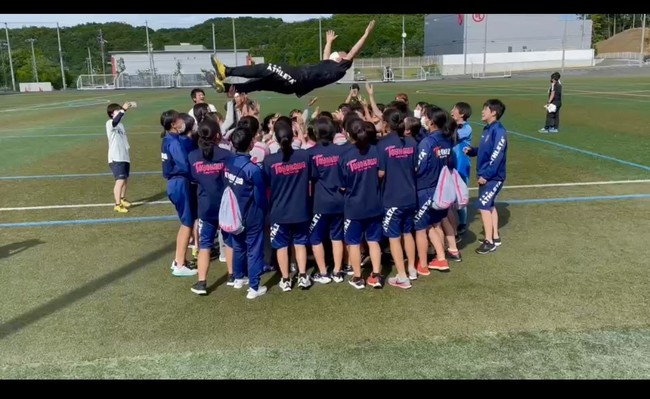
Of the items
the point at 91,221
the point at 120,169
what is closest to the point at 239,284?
the point at 91,221

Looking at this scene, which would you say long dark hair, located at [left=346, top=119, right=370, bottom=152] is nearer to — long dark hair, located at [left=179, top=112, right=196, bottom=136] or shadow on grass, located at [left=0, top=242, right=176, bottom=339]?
long dark hair, located at [left=179, top=112, right=196, bottom=136]

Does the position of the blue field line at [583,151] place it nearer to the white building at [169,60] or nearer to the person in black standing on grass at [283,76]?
the person in black standing on grass at [283,76]

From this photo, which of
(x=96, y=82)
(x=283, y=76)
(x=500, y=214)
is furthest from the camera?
(x=96, y=82)

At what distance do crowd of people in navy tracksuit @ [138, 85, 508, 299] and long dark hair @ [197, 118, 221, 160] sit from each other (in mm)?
10

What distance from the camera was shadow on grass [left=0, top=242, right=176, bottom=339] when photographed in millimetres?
4941

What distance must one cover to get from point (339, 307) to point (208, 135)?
215 cm

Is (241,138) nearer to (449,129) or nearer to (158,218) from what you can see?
(449,129)

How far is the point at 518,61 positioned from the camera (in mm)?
76062

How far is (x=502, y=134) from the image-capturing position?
251 inches

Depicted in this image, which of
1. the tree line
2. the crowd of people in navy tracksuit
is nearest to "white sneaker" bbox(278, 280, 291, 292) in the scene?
the crowd of people in navy tracksuit

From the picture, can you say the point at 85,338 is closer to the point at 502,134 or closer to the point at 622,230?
the point at 502,134

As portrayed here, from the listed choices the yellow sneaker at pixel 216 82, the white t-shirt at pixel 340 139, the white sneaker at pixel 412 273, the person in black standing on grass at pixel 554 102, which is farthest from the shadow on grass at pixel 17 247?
the person in black standing on grass at pixel 554 102
